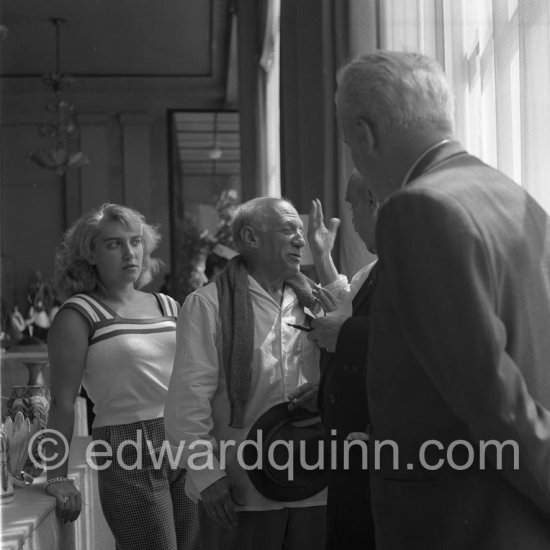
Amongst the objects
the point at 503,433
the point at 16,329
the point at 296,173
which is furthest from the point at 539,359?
the point at 16,329

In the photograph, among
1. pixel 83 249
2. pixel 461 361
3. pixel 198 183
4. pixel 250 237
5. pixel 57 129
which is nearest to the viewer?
pixel 461 361

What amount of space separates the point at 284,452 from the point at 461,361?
1.23 m

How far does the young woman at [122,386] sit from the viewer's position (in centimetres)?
301

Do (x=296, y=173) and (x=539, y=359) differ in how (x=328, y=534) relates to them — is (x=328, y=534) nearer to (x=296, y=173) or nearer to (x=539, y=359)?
(x=539, y=359)

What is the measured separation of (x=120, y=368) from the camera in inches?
121

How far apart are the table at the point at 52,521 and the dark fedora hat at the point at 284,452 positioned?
58cm

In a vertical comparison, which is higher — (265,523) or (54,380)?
(54,380)

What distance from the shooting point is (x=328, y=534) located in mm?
2229

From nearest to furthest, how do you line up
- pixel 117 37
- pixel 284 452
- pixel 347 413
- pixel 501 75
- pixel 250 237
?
1. pixel 501 75
2. pixel 347 413
3. pixel 284 452
4. pixel 250 237
5. pixel 117 37

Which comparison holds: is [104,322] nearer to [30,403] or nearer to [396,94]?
[30,403]

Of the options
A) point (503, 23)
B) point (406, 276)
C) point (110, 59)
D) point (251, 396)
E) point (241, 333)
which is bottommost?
point (251, 396)

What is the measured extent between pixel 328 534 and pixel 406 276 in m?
0.98

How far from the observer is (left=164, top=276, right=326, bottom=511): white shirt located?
261 centimetres

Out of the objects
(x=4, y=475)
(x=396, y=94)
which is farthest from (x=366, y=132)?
(x=4, y=475)
